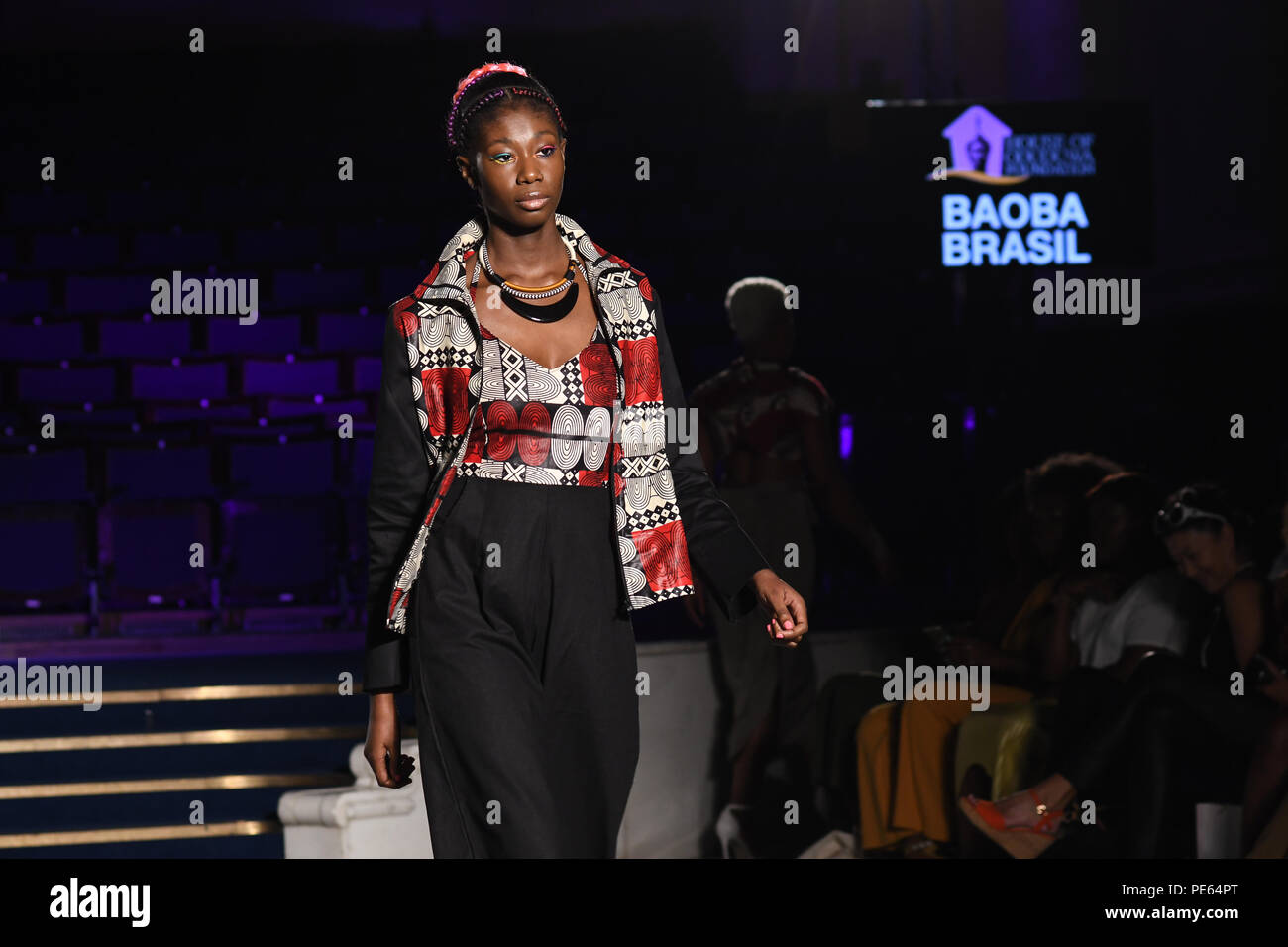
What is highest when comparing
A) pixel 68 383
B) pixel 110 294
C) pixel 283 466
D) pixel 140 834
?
pixel 110 294

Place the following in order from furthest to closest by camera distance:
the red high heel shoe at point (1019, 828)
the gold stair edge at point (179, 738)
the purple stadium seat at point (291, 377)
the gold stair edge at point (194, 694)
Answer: the purple stadium seat at point (291, 377) < the gold stair edge at point (194, 694) < the gold stair edge at point (179, 738) < the red high heel shoe at point (1019, 828)

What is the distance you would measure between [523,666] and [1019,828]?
194cm

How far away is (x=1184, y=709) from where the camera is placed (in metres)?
3.17

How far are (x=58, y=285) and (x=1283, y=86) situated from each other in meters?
5.67

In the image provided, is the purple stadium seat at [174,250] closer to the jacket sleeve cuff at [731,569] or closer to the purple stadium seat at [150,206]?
the purple stadium seat at [150,206]

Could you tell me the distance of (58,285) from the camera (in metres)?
7.37

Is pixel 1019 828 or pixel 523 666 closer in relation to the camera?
pixel 523 666

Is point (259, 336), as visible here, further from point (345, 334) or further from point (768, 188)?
point (768, 188)

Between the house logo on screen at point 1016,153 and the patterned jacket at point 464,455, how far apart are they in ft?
18.1

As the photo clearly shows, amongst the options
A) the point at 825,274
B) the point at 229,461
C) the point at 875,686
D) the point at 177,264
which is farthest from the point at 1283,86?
the point at 177,264

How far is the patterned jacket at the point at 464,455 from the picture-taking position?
177 centimetres

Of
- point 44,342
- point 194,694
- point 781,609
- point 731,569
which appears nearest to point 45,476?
point 44,342

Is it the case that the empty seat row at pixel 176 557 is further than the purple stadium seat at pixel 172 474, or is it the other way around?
the purple stadium seat at pixel 172 474

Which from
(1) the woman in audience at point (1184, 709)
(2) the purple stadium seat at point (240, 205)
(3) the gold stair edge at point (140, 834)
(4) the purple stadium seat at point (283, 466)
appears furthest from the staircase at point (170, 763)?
(2) the purple stadium seat at point (240, 205)
